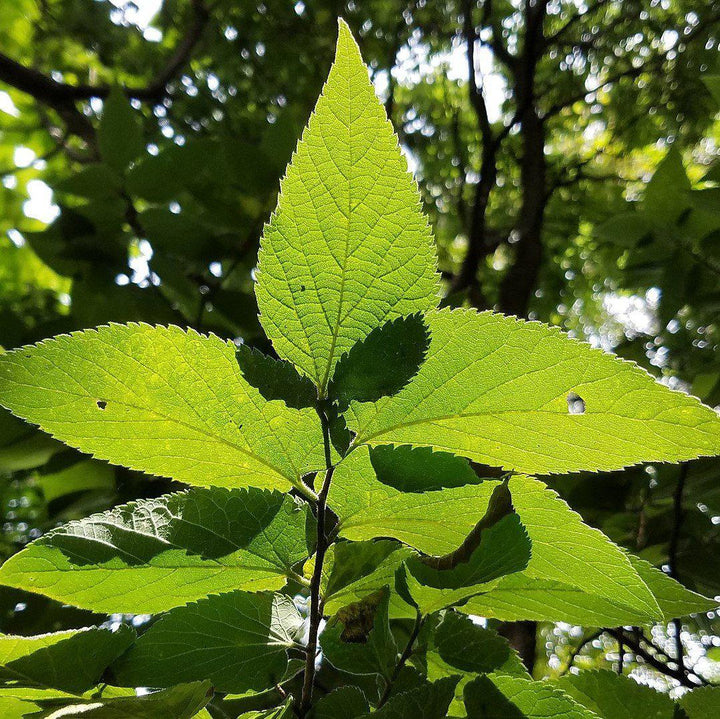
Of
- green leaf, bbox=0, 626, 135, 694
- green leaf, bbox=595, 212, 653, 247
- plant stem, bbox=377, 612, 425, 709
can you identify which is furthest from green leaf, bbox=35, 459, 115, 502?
green leaf, bbox=595, 212, 653, 247

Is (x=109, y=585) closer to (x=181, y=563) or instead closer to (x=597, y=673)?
(x=181, y=563)

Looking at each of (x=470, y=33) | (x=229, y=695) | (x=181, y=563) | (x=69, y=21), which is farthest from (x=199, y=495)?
(x=69, y=21)

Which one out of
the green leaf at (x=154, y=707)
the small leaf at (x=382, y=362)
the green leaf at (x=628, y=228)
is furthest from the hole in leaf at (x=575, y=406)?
the green leaf at (x=628, y=228)

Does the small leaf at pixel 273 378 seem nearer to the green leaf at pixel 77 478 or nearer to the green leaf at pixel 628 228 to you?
the green leaf at pixel 77 478

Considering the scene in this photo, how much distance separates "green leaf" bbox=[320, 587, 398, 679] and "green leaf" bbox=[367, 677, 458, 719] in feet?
0.25

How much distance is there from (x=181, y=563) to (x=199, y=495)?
55mm

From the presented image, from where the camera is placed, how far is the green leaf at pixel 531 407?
0.43 m

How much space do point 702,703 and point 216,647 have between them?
50 cm

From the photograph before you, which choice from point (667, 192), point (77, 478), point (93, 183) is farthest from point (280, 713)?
point (667, 192)

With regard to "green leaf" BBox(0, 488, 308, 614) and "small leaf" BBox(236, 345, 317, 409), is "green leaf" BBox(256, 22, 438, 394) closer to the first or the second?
"small leaf" BBox(236, 345, 317, 409)

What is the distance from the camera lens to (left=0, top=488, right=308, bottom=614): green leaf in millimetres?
458

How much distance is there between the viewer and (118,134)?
141 cm

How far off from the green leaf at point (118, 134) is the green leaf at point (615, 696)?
1344 millimetres

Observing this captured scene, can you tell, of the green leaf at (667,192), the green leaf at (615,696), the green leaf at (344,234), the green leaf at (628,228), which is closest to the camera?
the green leaf at (344,234)
